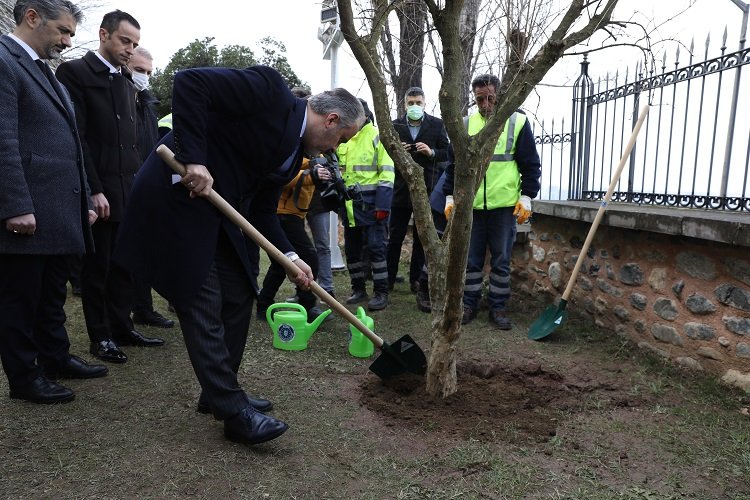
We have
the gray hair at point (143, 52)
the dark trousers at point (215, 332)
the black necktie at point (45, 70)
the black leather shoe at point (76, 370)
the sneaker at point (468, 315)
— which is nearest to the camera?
the dark trousers at point (215, 332)

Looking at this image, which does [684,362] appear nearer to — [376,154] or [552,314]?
[552,314]

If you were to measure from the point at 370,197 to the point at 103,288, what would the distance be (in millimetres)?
2403

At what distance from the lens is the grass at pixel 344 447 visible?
2.19 metres

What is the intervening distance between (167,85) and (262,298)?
14.7 m

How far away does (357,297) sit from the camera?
209 inches

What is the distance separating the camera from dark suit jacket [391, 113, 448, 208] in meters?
5.34

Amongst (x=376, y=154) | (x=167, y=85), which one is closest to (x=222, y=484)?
(x=376, y=154)

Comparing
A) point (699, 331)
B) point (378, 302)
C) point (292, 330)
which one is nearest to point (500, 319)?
point (378, 302)

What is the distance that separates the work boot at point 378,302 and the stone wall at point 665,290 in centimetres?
148

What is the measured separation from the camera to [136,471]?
223 centimetres

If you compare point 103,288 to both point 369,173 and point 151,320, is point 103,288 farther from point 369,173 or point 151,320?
point 369,173

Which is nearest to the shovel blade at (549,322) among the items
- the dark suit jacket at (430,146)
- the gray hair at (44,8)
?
the dark suit jacket at (430,146)

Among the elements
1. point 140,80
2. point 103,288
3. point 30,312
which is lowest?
point 103,288

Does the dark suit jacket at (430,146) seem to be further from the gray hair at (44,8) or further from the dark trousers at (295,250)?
the gray hair at (44,8)
